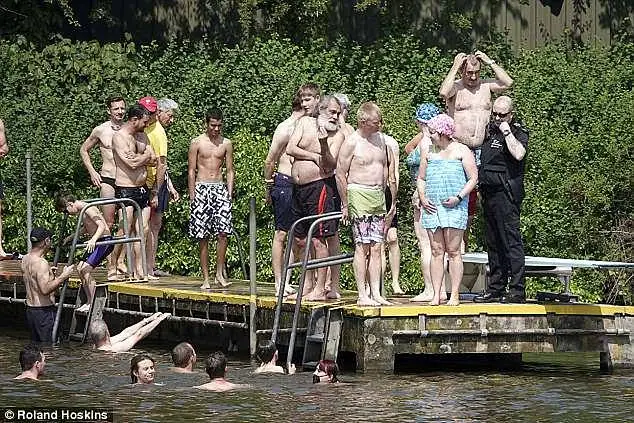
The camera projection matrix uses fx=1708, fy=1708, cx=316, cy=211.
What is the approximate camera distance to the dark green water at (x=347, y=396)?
485 inches

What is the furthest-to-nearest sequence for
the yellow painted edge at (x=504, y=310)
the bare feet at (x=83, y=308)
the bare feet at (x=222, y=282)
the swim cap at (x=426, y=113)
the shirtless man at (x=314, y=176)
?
the bare feet at (x=83, y=308) < the bare feet at (x=222, y=282) < the swim cap at (x=426, y=113) < the shirtless man at (x=314, y=176) < the yellow painted edge at (x=504, y=310)

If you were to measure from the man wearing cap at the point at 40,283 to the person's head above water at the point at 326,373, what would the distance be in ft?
12.5

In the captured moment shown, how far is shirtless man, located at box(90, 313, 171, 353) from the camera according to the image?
16.5 metres

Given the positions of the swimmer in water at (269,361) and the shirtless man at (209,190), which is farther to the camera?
the shirtless man at (209,190)

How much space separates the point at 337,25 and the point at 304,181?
992cm

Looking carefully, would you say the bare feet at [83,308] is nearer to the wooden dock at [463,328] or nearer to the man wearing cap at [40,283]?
the man wearing cap at [40,283]

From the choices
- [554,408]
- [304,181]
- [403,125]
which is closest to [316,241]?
[304,181]

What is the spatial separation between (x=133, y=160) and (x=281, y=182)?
6.70 ft

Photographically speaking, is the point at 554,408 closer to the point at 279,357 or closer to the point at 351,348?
the point at 351,348

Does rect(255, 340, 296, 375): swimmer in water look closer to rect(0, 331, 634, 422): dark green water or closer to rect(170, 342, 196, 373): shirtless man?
rect(0, 331, 634, 422): dark green water

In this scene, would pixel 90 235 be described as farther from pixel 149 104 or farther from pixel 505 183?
pixel 505 183

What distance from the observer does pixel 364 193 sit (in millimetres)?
14570

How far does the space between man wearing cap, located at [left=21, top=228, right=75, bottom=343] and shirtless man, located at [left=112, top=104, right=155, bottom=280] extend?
1.09 metres

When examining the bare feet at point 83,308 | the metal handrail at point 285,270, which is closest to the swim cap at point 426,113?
the metal handrail at point 285,270
